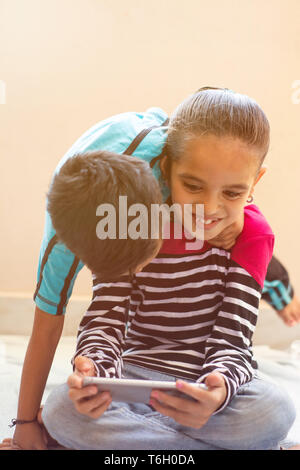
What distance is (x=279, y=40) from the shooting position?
1.15 meters

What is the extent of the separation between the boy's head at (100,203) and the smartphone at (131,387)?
114mm

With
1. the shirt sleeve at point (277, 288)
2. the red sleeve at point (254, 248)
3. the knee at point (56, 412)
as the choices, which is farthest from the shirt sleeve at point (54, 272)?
the shirt sleeve at point (277, 288)

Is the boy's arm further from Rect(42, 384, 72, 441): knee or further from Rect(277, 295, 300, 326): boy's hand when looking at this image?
Rect(277, 295, 300, 326): boy's hand

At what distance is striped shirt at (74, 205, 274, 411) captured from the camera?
69 cm

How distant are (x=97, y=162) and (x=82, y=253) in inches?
3.9

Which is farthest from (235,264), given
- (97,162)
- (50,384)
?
(50,384)

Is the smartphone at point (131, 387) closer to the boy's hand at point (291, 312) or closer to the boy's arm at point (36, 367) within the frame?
the boy's arm at point (36, 367)

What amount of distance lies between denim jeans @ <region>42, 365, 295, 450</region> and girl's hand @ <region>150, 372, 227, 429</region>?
0.04 meters

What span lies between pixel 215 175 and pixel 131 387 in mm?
262

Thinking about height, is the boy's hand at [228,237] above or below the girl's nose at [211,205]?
below

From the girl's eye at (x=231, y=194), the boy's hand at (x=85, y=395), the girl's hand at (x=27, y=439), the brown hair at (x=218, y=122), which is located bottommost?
the girl's hand at (x=27, y=439)

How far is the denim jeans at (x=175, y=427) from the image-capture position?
2.07 ft

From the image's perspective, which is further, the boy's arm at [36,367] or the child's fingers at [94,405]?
the boy's arm at [36,367]

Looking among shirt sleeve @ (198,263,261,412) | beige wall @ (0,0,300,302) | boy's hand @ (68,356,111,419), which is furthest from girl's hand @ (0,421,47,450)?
beige wall @ (0,0,300,302)
